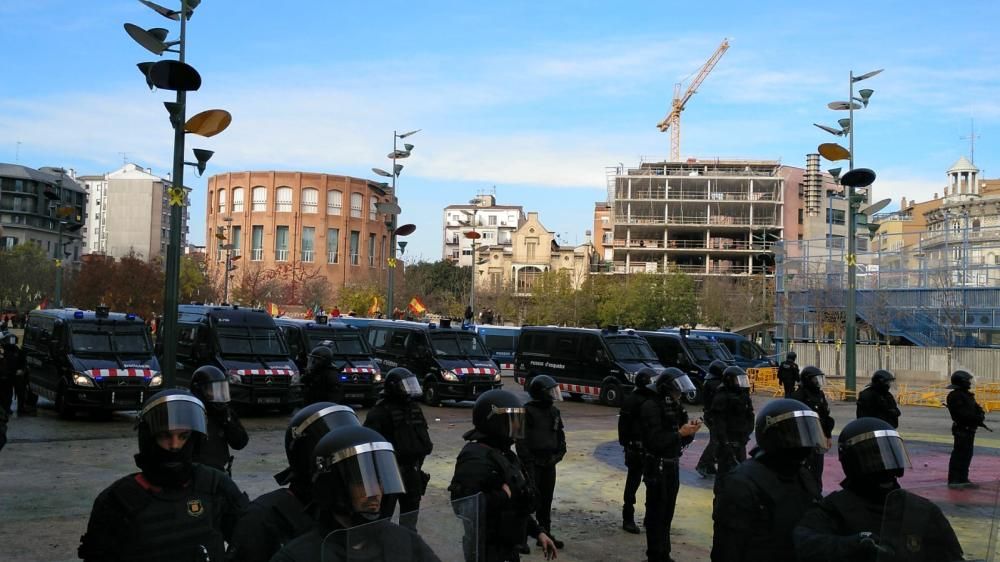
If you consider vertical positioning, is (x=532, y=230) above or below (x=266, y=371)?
above

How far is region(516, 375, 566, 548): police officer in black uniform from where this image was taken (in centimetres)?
894

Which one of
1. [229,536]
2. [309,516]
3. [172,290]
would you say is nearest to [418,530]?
[309,516]

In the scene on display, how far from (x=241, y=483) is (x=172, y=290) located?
3080mm

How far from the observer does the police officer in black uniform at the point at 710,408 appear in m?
12.0

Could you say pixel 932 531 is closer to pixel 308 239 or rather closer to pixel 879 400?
pixel 879 400

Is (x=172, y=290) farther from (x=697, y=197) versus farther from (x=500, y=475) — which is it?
(x=697, y=197)

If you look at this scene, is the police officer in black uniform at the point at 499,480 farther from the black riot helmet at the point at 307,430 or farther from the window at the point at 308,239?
the window at the point at 308,239

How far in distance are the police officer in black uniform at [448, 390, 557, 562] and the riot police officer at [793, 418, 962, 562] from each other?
6.54 ft

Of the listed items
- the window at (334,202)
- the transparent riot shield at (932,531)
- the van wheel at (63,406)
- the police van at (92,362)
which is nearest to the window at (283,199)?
the window at (334,202)

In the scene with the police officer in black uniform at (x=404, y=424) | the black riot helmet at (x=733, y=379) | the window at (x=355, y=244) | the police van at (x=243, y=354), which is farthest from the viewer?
the window at (x=355, y=244)

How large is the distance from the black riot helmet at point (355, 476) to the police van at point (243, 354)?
16.5m

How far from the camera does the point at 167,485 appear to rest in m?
3.96

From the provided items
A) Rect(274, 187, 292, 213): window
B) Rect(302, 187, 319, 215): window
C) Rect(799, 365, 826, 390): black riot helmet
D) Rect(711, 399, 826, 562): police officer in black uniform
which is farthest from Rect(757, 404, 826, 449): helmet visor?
Rect(274, 187, 292, 213): window

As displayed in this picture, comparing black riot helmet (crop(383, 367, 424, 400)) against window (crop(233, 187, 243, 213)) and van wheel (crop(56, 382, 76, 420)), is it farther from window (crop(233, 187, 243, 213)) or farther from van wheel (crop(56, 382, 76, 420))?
window (crop(233, 187, 243, 213))
